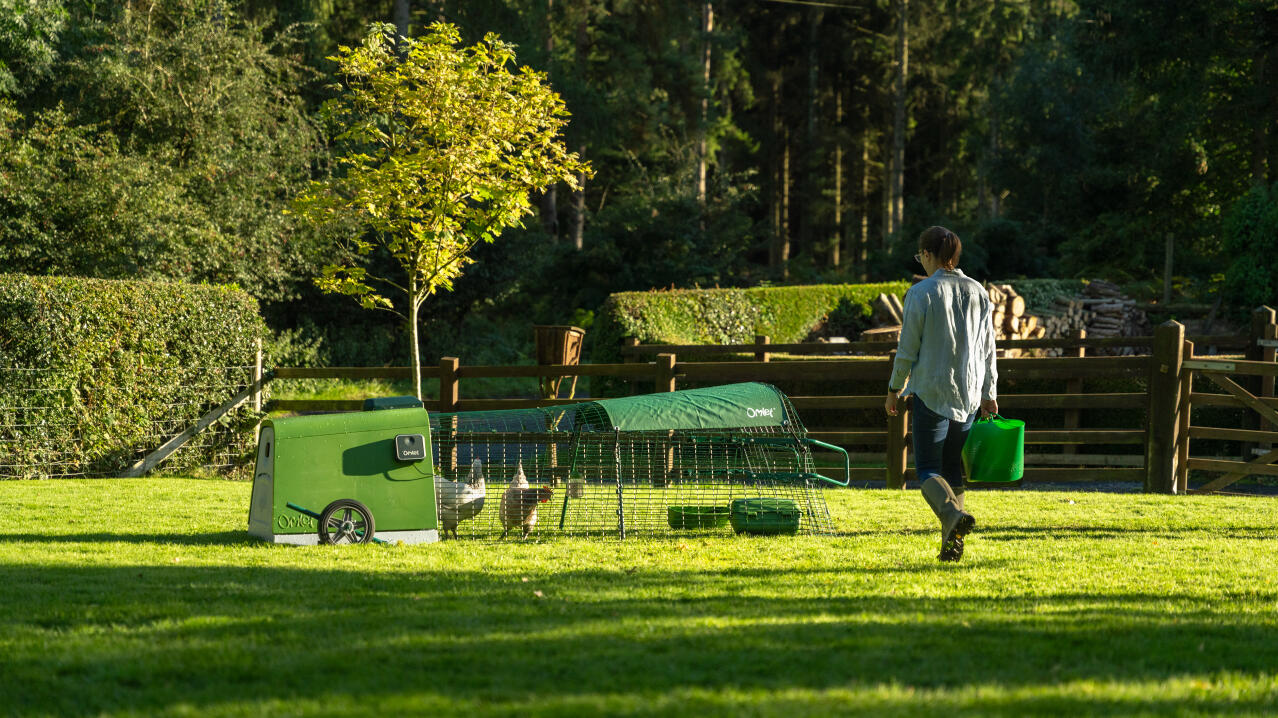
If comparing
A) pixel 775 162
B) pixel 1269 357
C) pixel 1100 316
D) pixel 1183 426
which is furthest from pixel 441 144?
pixel 775 162

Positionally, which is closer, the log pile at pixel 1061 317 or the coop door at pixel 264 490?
the coop door at pixel 264 490

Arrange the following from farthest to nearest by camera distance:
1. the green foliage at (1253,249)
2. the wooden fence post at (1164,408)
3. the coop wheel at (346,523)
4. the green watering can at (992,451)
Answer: the green foliage at (1253,249) → the wooden fence post at (1164,408) → the coop wheel at (346,523) → the green watering can at (992,451)

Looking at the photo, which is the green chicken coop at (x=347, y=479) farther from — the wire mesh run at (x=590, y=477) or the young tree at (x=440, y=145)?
the young tree at (x=440, y=145)

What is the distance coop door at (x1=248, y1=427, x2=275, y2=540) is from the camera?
667cm

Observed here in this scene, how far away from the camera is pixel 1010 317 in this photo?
23000mm

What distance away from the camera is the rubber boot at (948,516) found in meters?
5.84

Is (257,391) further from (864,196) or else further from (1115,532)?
(864,196)

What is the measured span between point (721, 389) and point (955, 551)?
2024mm

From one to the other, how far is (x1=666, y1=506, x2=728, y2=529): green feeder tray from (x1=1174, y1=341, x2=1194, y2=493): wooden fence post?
195 inches

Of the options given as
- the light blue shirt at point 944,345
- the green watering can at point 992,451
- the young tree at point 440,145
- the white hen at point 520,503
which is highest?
the young tree at point 440,145

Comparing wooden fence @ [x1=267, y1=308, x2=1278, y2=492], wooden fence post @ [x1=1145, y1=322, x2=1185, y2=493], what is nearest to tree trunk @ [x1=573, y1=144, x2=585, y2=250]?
wooden fence @ [x1=267, y1=308, x2=1278, y2=492]

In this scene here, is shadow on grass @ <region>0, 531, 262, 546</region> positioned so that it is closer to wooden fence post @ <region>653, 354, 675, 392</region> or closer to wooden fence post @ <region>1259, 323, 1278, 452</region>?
wooden fence post @ <region>653, 354, 675, 392</region>

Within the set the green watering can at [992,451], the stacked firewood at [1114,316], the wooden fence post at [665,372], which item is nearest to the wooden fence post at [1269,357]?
the wooden fence post at [665,372]

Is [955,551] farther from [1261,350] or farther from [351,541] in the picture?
[1261,350]
